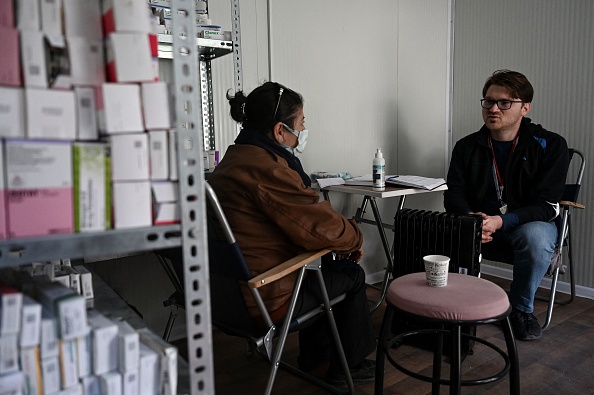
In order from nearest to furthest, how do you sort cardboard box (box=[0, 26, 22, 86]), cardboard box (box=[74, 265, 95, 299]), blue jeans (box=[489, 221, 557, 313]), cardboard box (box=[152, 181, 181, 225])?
cardboard box (box=[0, 26, 22, 86]) < cardboard box (box=[152, 181, 181, 225]) < cardboard box (box=[74, 265, 95, 299]) < blue jeans (box=[489, 221, 557, 313])

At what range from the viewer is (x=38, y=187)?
23.5 inches

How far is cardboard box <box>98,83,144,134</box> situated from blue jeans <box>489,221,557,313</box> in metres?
2.12

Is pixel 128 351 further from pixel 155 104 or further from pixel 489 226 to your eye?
pixel 489 226

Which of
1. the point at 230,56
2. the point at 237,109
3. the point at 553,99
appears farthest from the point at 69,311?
the point at 553,99

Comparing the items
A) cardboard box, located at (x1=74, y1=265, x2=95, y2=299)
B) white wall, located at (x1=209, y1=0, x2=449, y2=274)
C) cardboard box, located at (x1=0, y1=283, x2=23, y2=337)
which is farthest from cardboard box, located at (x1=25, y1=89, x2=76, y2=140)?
white wall, located at (x1=209, y1=0, x2=449, y2=274)

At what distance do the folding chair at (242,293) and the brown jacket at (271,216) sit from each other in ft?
0.17

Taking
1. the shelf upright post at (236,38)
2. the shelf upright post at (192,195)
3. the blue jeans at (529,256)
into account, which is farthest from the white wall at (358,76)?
the shelf upright post at (192,195)

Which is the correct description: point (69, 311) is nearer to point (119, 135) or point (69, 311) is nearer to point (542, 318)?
point (119, 135)

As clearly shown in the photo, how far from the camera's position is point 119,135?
2.06 feet

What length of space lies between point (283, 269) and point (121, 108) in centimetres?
87

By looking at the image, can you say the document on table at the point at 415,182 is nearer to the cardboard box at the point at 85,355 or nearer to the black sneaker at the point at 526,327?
the black sneaker at the point at 526,327

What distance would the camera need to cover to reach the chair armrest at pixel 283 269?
1.34m

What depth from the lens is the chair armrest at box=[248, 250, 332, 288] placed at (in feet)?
4.40

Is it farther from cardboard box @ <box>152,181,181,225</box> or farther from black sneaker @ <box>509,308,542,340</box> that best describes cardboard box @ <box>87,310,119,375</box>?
black sneaker @ <box>509,308,542,340</box>
